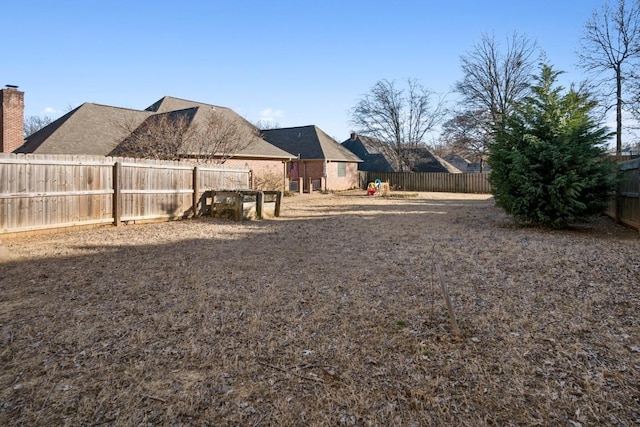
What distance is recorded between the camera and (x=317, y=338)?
3.81 metres

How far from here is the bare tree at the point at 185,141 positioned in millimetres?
16500

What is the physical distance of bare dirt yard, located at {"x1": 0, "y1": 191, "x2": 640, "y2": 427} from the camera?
8.85ft

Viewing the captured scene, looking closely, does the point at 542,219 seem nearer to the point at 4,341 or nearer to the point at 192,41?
the point at 4,341

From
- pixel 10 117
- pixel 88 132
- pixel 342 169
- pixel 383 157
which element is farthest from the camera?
pixel 383 157

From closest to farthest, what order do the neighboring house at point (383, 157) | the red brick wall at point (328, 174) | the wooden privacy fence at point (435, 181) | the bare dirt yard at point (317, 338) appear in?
the bare dirt yard at point (317, 338), the red brick wall at point (328, 174), the wooden privacy fence at point (435, 181), the neighboring house at point (383, 157)

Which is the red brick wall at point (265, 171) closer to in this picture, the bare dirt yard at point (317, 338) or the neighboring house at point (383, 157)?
the bare dirt yard at point (317, 338)

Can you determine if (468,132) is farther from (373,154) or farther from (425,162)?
(373,154)

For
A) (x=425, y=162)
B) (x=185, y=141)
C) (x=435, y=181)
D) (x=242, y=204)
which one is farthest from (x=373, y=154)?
(x=242, y=204)

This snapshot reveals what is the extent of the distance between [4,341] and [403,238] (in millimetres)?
7336

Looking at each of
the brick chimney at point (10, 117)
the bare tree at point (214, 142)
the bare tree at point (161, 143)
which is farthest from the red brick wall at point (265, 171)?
the brick chimney at point (10, 117)

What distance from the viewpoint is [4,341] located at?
365 centimetres

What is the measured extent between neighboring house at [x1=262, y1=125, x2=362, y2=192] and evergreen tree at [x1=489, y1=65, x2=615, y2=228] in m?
18.3

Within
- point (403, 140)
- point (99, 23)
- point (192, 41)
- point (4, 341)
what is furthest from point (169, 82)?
point (4, 341)

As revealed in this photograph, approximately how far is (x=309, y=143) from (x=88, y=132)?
51.9 ft
